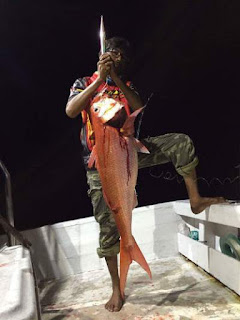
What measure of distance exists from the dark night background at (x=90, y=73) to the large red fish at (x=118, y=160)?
143 inches

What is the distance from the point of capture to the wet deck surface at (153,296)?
7.43ft

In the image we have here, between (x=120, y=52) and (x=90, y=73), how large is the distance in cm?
308

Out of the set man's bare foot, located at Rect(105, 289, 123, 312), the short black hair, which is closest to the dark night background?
the short black hair

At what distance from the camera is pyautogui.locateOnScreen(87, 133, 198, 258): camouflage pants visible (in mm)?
2482

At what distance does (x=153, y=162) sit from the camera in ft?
8.67

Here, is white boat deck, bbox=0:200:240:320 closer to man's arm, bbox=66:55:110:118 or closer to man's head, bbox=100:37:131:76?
man's arm, bbox=66:55:110:118

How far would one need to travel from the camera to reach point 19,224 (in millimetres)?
6449

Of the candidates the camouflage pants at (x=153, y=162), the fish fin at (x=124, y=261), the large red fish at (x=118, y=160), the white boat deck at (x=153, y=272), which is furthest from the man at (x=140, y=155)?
the fish fin at (x=124, y=261)

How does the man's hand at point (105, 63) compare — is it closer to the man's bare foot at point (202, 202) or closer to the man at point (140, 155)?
the man at point (140, 155)

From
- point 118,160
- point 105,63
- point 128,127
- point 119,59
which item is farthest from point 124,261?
point 119,59

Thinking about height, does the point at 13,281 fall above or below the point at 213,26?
below

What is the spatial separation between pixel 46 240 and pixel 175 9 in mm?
4777

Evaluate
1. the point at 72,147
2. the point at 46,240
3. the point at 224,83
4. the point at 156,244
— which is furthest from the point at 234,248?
the point at 224,83

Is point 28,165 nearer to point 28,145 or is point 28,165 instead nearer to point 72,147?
point 28,145
